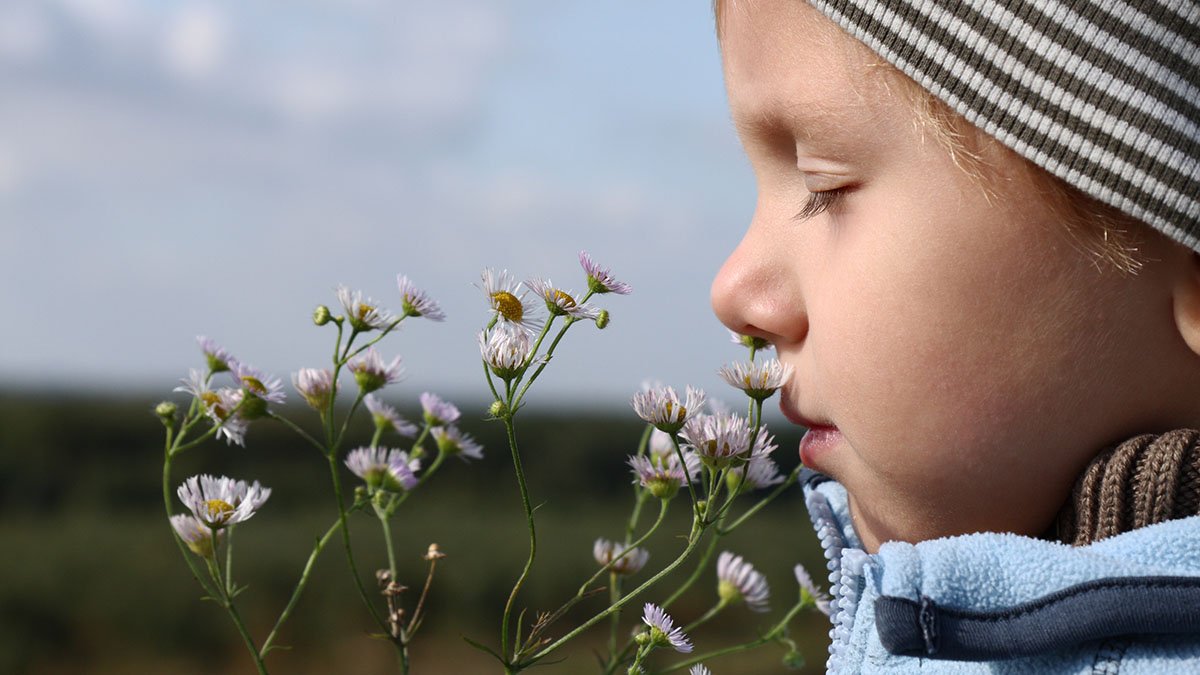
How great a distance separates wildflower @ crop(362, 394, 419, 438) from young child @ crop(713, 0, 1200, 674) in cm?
61

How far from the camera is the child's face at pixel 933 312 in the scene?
107 cm

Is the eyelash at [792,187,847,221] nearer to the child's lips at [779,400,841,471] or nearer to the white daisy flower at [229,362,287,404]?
the child's lips at [779,400,841,471]

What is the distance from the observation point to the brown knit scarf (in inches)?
41.6

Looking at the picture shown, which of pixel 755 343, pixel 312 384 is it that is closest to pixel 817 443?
pixel 755 343

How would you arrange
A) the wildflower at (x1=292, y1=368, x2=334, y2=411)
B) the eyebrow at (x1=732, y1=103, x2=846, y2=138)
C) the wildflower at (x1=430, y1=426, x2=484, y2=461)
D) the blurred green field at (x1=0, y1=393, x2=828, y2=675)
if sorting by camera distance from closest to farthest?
the eyebrow at (x1=732, y1=103, x2=846, y2=138), the wildflower at (x1=292, y1=368, x2=334, y2=411), the wildflower at (x1=430, y1=426, x2=484, y2=461), the blurred green field at (x1=0, y1=393, x2=828, y2=675)

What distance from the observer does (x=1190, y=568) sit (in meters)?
1.03

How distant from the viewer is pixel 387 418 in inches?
64.3

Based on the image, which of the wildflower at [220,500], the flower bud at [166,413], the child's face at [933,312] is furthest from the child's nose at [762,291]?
the flower bud at [166,413]

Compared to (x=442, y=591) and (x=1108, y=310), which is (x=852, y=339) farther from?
(x=442, y=591)

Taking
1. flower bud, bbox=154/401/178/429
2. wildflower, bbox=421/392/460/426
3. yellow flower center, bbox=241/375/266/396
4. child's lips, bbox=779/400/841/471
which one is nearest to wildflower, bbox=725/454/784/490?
child's lips, bbox=779/400/841/471

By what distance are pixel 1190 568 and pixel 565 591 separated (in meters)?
9.44

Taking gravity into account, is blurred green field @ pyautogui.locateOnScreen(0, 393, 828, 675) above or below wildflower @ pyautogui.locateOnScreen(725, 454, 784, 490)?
below

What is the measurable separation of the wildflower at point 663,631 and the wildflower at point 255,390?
535 mm

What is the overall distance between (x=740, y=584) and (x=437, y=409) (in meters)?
0.55
